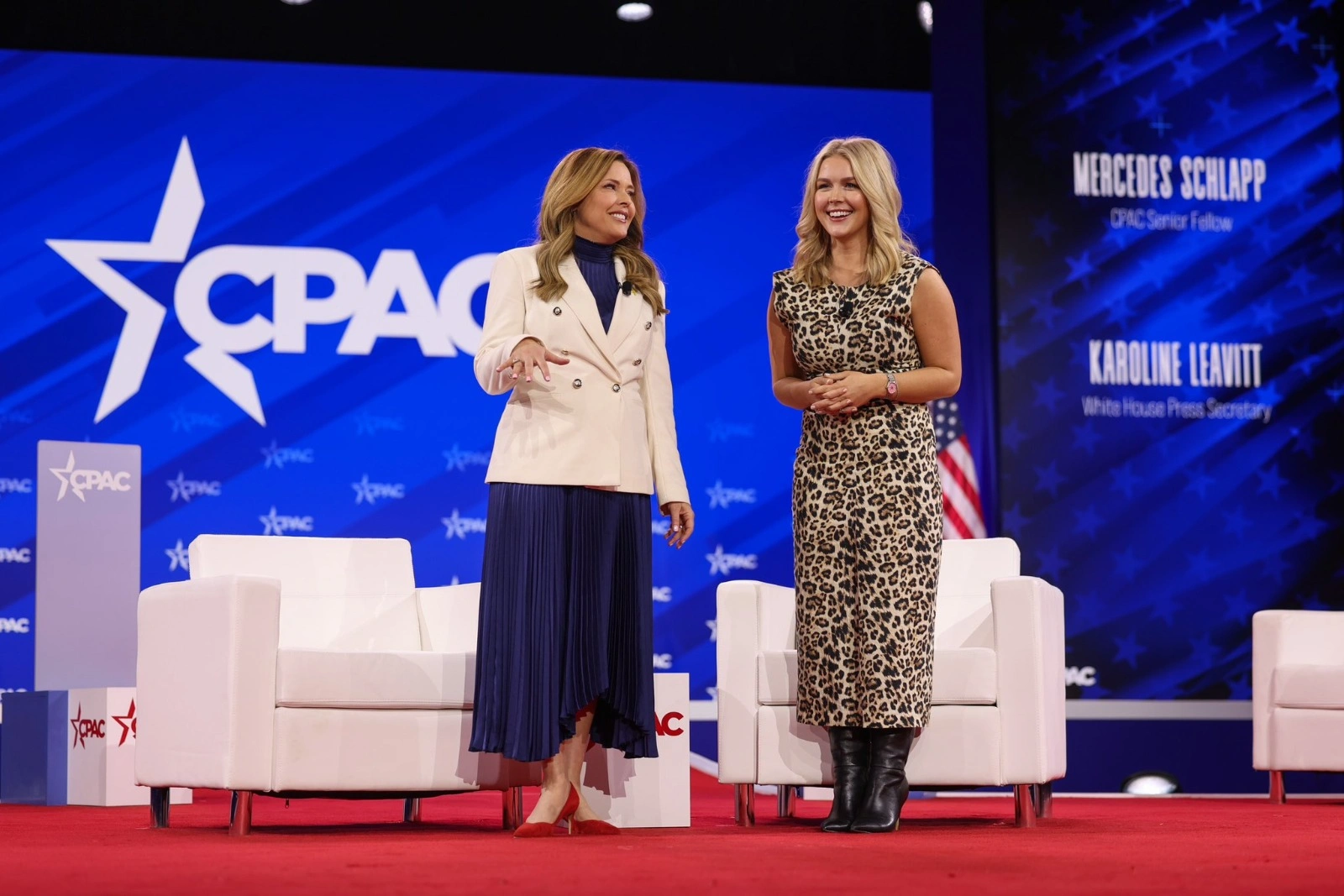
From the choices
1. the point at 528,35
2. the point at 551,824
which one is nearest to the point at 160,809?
the point at 551,824

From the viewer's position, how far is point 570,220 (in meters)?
3.62

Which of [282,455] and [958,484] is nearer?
[958,484]

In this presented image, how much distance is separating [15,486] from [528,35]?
10.2 feet

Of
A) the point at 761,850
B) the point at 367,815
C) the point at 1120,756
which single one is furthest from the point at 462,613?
the point at 1120,756

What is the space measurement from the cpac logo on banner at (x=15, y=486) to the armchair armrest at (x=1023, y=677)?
4.66m

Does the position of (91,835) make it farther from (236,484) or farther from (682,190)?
(682,190)

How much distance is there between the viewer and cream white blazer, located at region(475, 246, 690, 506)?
11.3 feet

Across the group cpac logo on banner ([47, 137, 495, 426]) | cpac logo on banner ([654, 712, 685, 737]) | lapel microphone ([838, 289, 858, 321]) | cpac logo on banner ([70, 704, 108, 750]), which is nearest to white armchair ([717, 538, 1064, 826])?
cpac logo on banner ([654, 712, 685, 737])

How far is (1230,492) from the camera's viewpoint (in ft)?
23.2

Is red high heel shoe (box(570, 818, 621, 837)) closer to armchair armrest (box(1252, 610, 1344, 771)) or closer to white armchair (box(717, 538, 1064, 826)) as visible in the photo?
white armchair (box(717, 538, 1064, 826))

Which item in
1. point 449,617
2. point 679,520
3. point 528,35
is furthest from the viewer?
point 528,35

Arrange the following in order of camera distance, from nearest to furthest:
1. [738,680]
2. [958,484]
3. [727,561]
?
[738,680] < [958,484] < [727,561]

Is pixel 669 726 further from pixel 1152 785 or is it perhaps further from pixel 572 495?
pixel 1152 785

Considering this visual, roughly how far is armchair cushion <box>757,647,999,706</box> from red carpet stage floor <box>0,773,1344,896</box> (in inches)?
12.1
